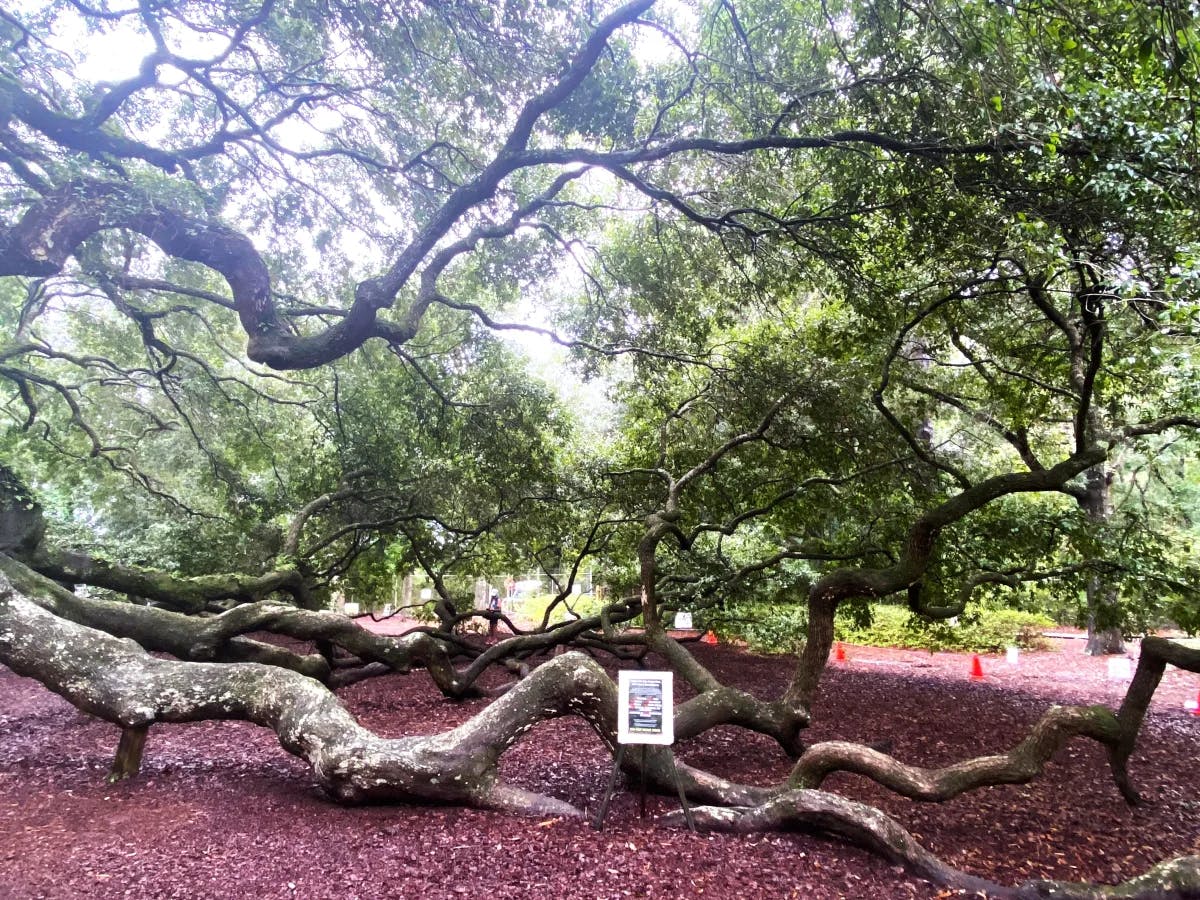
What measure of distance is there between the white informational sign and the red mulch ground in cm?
43

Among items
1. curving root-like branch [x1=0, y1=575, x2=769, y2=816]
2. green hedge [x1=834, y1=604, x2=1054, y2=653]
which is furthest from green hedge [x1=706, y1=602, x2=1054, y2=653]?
curving root-like branch [x1=0, y1=575, x2=769, y2=816]

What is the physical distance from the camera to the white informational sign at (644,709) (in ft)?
10.8

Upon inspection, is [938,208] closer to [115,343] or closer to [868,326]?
[868,326]

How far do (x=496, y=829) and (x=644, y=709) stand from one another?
2.89ft

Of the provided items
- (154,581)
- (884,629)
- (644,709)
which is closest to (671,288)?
(644,709)

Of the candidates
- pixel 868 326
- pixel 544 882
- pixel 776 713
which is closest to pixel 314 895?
pixel 544 882

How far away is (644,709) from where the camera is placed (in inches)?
131

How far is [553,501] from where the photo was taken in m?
8.27

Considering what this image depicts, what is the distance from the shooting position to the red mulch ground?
2.56 meters

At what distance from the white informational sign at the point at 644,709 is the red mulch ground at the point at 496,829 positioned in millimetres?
429

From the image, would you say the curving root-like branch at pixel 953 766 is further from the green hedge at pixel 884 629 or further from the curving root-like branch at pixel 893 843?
the green hedge at pixel 884 629

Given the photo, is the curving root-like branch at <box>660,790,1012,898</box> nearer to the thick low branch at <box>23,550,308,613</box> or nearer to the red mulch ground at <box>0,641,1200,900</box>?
the red mulch ground at <box>0,641,1200,900</box>

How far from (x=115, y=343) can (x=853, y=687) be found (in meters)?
10.3

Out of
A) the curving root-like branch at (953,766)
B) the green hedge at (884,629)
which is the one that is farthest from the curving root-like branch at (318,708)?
the green hedge at (884,629)
